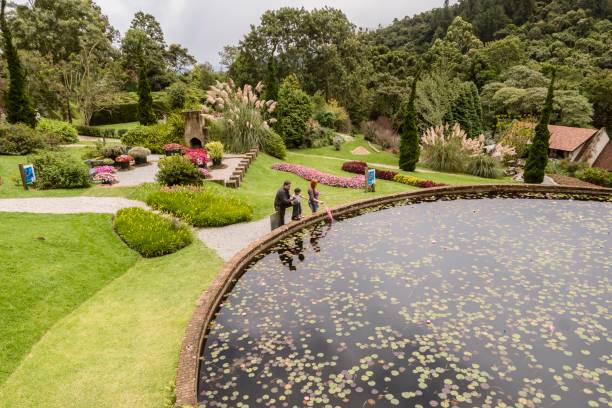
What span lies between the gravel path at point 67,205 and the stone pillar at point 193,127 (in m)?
9.81

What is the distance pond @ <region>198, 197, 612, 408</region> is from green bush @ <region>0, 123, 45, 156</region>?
16.1m

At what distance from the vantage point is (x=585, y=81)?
161 ft

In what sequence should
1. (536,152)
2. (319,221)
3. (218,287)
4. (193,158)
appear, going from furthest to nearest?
(536,152), (193,158), (319,221), (218,287)

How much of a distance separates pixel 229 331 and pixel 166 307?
161cm

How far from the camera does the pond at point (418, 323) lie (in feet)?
19.6

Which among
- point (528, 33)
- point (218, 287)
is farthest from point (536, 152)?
point (528, 33)

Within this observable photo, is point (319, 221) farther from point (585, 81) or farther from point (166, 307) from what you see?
point (585, 81)

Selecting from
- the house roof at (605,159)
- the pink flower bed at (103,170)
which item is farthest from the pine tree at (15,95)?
the house roof at (605,159)

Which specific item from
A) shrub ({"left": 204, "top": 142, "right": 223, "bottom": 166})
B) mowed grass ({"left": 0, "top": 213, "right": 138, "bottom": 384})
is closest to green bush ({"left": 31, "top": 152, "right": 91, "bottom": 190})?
mowed grass ({"left": 0, "top": 213, "right": 138, "bottom": 384})

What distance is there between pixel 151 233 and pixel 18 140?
1404cm

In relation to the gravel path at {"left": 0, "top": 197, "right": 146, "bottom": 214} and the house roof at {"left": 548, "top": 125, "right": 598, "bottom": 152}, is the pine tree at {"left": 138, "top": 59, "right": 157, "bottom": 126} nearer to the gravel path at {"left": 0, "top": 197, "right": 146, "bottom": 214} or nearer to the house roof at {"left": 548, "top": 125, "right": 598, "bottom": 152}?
the gravel path at {"left": 0, "top": 197, "right": 146, "bottom": 214}

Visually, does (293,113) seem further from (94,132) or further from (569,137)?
(569,137)

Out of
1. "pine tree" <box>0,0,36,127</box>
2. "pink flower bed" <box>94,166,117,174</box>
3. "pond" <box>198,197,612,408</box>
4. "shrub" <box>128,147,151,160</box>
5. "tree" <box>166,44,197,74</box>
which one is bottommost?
"pond" <box>198,197,612,408</box>

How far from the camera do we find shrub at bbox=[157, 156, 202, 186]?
1560 cm
